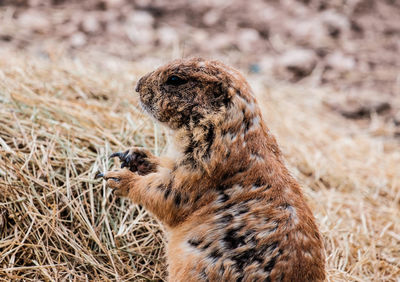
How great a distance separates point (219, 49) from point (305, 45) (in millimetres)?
1289

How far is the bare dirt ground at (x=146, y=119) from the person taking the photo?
2.48 metres

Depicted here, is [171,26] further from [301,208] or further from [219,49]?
[301,208]

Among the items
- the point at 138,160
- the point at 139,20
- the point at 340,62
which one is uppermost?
the point at 138,160

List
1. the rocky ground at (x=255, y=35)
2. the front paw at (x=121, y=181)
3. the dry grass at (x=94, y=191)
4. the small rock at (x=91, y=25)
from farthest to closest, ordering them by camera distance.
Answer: the small rock at (x=91, y=25), the rocky ground at (x=255, y=35), the dry grass at (x=94, y=191), the front paw at (x=121, y=181)

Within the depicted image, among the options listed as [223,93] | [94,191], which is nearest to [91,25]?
[94,191]


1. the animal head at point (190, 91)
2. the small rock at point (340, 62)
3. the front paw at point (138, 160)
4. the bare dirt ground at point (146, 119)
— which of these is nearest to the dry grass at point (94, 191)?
the bare dirt ground at point (146, 119)

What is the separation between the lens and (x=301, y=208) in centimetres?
201

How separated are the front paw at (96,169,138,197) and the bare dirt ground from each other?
0.36m

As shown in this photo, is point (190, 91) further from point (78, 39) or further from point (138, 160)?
point (78, 39)

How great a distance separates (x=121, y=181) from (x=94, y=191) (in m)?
0.50

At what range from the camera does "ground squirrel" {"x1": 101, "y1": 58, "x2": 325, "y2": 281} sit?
186 centimetres

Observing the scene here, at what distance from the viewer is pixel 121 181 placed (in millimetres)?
2266

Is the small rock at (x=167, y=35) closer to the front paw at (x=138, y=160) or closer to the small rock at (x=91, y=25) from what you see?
the small rock at (x=91, y=25)

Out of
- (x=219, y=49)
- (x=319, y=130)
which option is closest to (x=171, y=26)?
(x=219, y=49)
